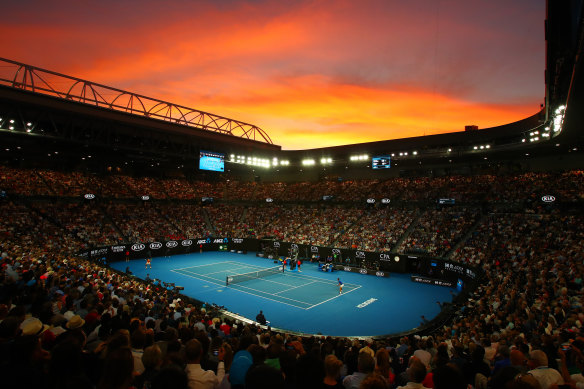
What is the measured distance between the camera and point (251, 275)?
33.1 meters

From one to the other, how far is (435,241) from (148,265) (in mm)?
32986

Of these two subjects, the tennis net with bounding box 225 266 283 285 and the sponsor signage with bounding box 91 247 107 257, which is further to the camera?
the sponsor signage with bounding box 91 247 107 257

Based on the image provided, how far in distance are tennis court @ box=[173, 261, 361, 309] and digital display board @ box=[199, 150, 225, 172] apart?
40.1ft

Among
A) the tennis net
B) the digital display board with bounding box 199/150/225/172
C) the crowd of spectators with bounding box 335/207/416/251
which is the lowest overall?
the tennis net

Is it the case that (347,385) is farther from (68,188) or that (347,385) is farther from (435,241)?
(68,188)

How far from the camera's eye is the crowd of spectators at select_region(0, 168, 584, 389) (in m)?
3.65

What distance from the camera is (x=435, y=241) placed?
117 ft

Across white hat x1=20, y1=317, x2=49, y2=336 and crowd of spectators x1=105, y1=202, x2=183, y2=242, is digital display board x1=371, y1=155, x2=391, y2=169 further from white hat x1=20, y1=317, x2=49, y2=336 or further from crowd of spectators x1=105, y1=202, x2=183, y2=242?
white hat x1=20, y1=317, x2=49, y2=336

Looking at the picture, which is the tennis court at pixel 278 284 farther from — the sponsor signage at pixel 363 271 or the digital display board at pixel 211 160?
the digital display board at pixel 211 160

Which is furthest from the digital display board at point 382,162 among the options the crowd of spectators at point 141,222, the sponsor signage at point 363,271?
the crowd of spectators at point 141,222

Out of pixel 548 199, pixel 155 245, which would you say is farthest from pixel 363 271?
pixel 155 245

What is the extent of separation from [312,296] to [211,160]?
22311 mm

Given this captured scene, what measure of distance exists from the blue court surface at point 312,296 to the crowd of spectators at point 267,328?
4038mm

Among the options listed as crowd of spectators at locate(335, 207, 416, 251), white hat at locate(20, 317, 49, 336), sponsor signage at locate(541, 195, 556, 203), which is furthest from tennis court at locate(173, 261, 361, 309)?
sponsor signage at locate(541, 195, 556, 203)
